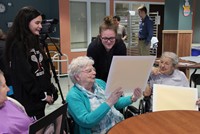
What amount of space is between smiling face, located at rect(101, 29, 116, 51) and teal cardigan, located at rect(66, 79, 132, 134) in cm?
58

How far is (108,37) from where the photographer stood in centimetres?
206

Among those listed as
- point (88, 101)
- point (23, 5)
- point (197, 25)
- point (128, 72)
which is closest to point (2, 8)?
point (23, 5)

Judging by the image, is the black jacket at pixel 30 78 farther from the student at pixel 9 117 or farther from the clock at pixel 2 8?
the clock at pixel 2 8

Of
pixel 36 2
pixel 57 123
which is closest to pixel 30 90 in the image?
pixel 57 123

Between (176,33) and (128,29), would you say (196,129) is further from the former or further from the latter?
(128,29)

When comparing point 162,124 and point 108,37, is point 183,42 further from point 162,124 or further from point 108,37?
point 162,124

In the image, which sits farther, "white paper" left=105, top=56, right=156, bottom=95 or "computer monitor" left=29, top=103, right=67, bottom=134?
"white paper" left=105, top=56, right=156, bottom=95

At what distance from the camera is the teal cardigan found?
1535 mm

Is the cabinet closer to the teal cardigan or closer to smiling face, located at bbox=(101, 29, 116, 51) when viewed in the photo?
smiling face, located at bbox=(101, 29, 116, 51)

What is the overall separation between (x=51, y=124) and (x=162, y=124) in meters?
0.68

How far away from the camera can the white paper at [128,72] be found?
1.51m

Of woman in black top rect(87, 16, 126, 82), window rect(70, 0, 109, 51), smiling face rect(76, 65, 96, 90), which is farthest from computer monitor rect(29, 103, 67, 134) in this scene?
window rect(70, 0, 109, 51)

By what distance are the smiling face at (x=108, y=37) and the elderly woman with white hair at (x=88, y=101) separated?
0.38 metres

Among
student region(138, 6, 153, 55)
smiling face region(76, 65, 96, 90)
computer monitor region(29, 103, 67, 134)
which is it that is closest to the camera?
computer monitor region(29, 103, 67, 134)
